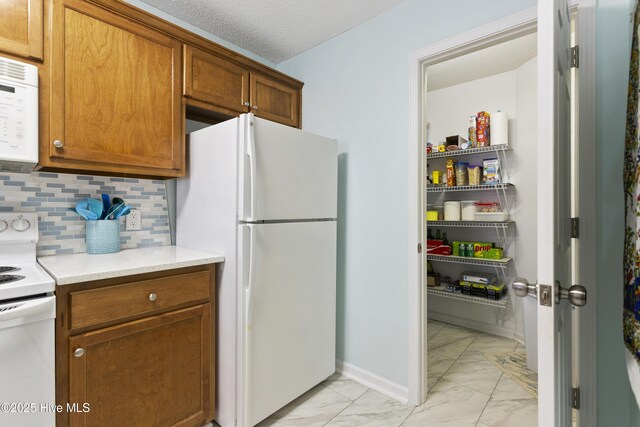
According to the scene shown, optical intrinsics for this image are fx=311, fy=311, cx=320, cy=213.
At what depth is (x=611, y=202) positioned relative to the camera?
3.90 ft

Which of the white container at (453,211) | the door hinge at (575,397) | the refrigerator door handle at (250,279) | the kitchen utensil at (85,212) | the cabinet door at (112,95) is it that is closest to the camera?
the door hinge at (575,397)

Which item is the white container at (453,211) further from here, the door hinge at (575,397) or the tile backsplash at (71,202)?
the tile backsplash at (71,202)

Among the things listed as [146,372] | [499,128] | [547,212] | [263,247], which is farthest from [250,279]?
[499,128]

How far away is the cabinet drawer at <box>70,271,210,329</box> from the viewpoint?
48.3 inches

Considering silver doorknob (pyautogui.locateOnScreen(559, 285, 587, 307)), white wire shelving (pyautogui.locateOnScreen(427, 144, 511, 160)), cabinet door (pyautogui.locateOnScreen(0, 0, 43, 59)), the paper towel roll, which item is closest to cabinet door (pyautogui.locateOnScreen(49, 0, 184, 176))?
cabinet door (pyautogui.locateOnScreen(0, 0, 43, 59))

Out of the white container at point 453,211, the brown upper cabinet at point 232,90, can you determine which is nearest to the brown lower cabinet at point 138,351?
the brown upper cabinet at point 232,90

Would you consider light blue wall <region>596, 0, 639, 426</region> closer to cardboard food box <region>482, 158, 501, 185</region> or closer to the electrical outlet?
cardboard food box <region>482, 158, 501, 185</region>

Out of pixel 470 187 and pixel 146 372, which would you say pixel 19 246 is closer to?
pixel 146 372

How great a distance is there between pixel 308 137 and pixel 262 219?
598 millimetres

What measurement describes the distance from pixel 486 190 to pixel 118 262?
3.05 m

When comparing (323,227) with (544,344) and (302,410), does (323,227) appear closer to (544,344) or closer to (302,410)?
(302,410)

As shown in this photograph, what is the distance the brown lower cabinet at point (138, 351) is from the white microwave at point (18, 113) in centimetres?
64

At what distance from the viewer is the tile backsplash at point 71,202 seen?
5.20 feet

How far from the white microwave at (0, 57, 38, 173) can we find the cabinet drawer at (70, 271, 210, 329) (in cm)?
68
